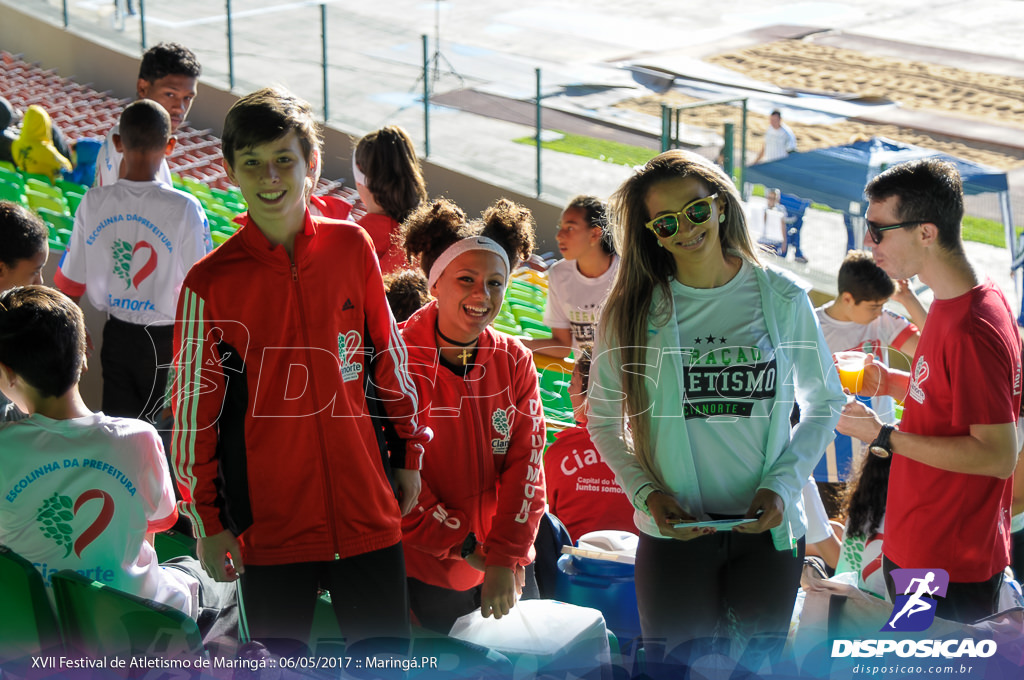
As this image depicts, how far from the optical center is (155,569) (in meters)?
3.04

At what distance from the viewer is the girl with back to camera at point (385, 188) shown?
485 centimetres

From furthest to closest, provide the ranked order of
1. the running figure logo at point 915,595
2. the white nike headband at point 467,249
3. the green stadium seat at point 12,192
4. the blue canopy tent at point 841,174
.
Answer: the blue canopy tent at point 841,174 < the green stadium seat at point 12,192 < the white nike headband at point 467,249 < the running figure logo at point 915,595

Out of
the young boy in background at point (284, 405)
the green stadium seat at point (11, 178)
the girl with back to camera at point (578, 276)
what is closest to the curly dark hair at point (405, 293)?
the young boy in background at point (284, 405)

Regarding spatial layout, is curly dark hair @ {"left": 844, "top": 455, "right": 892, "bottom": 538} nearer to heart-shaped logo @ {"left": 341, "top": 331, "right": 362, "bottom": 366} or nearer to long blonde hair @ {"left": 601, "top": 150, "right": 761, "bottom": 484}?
long blonde hair @ {"left": 601, "top": 150, "right": 761, "bottom": 484}

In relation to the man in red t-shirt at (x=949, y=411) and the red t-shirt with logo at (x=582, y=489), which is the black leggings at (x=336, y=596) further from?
the man in red t-shirt at (x=949, y=411)

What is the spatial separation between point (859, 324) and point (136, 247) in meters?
3.39

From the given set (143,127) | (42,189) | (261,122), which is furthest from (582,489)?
→ (42,189)

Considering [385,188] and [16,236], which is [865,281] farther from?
[16,236]

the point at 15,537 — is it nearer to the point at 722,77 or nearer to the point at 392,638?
the point at 392,638

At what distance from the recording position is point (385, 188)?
491 cm

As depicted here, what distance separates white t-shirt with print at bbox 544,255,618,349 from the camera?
5.27m

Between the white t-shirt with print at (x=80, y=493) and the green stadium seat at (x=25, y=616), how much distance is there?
12 cm

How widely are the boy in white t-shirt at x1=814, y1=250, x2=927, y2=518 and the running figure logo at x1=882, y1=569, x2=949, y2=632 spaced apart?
1.70m

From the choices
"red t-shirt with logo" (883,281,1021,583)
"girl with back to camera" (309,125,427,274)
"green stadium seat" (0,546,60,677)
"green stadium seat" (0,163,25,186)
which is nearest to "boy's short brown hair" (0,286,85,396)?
"green stadium seat" (0,546,60,677)
